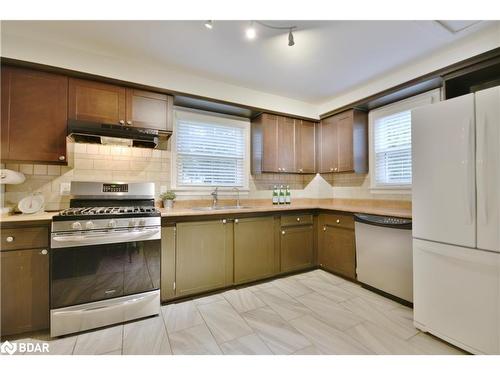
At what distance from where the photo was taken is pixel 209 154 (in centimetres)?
318

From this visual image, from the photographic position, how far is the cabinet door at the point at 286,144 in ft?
11.1

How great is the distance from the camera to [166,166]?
9.38ft

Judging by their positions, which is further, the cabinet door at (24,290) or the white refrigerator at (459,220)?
the cabinet door at (24,290)

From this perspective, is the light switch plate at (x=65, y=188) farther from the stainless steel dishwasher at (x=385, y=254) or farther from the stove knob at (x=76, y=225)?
the stainless steel dishwasher at (x=385, y=254)

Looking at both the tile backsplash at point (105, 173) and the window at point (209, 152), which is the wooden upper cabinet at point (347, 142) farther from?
the window at point (209, 152)

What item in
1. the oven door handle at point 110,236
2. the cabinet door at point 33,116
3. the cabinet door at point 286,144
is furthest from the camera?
the cabinet door at point 286,144

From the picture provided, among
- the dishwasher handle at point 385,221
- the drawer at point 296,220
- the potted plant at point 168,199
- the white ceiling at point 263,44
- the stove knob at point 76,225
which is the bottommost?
the drawer at point 296,220

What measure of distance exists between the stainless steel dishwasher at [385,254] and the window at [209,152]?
1742 mm

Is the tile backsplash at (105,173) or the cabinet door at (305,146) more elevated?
the cabinet door at (305,146)

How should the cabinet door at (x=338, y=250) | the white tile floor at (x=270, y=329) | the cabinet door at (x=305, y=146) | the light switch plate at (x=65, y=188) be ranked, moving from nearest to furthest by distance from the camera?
1. the white tile floor at (x=270, y=329)
2. the light switch plate at (x=65, y=188)
3. the cabinet door at (x=338, y=250)
4. the cabinet door at (x=305, y=146)

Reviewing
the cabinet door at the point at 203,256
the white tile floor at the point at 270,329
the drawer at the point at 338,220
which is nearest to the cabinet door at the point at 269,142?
the drawer at the point at 338,220

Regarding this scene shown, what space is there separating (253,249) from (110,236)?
1.55 metres

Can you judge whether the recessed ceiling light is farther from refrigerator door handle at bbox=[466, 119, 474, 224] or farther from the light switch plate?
the light switch plate
